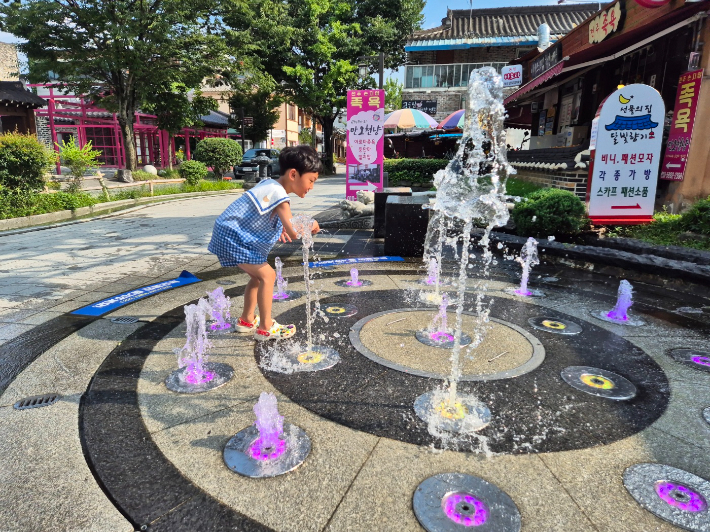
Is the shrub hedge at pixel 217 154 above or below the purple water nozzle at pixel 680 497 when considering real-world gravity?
above

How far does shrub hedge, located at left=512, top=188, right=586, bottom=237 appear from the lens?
670 cm

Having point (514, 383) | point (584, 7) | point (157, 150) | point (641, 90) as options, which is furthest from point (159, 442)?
point (584, 7)

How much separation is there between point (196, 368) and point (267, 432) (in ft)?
3.33

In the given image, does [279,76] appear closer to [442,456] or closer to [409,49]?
[409,49]

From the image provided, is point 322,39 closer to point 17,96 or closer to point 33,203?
point 17,96

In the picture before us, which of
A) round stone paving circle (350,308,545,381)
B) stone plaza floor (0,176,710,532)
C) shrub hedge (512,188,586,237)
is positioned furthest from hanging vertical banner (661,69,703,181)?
round stone paving circle (350,308,545,381)

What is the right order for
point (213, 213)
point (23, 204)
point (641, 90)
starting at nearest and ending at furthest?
point (641, 90) < point (23, 204) < point (213, 213)

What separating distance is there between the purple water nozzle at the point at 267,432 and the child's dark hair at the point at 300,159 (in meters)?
1.80

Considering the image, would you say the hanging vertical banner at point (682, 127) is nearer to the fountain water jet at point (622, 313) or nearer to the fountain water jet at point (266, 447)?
the fountain water jet at point (622, 313)

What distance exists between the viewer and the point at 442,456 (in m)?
2.13

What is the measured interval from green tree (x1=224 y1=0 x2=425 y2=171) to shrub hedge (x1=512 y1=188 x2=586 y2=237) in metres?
21.6

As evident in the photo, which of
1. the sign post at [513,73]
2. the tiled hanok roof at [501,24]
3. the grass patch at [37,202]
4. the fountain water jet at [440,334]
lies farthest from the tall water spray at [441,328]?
the tiled hanok roof at [501,24]

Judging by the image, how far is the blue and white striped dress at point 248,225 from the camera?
3254mm

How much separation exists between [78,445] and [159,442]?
15.6 inches
